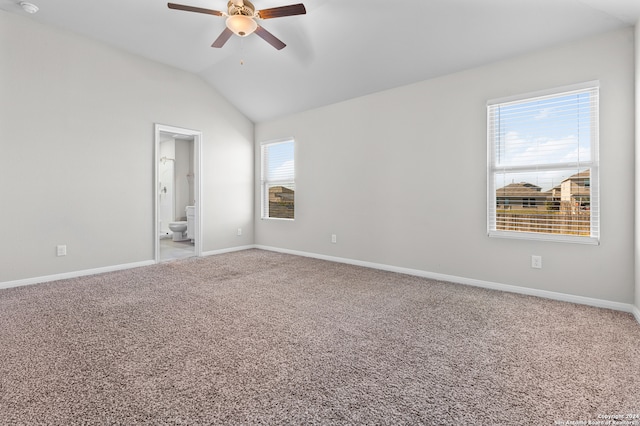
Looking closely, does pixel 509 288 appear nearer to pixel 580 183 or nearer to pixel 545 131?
pixel 580 183

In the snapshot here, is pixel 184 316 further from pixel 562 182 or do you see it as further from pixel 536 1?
pixel 536 1

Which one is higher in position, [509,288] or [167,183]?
[167,183]

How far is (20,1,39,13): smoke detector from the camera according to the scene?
3250 mm

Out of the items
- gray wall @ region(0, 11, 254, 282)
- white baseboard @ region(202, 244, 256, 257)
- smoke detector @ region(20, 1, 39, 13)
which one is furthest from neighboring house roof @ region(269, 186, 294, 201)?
smoke detector @ region(20, 1, 39, 13)

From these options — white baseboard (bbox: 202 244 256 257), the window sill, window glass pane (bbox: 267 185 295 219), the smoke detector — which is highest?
the smoke detector

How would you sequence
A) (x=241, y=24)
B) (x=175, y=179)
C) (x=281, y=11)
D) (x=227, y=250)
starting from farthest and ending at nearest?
(x=175, y=179) < (x=227, y=250) < (x=241, y=24) < (x=281, y=11)

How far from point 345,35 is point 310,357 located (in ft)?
10.9

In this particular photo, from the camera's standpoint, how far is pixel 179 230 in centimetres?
725

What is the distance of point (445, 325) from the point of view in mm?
2449

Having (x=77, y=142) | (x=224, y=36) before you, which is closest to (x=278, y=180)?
(x=224, y=36)

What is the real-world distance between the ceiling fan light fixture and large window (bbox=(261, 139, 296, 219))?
2.56 m

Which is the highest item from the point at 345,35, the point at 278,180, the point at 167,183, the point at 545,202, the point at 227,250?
the point at 345,35

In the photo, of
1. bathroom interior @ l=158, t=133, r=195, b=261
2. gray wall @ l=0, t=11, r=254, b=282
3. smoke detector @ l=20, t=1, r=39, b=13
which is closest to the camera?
smoke detector @ l=20, t=1, r=39, b=13

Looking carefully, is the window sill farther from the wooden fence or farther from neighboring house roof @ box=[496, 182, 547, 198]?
neighboring house roof @ box=[496, 182, 547, 198]
